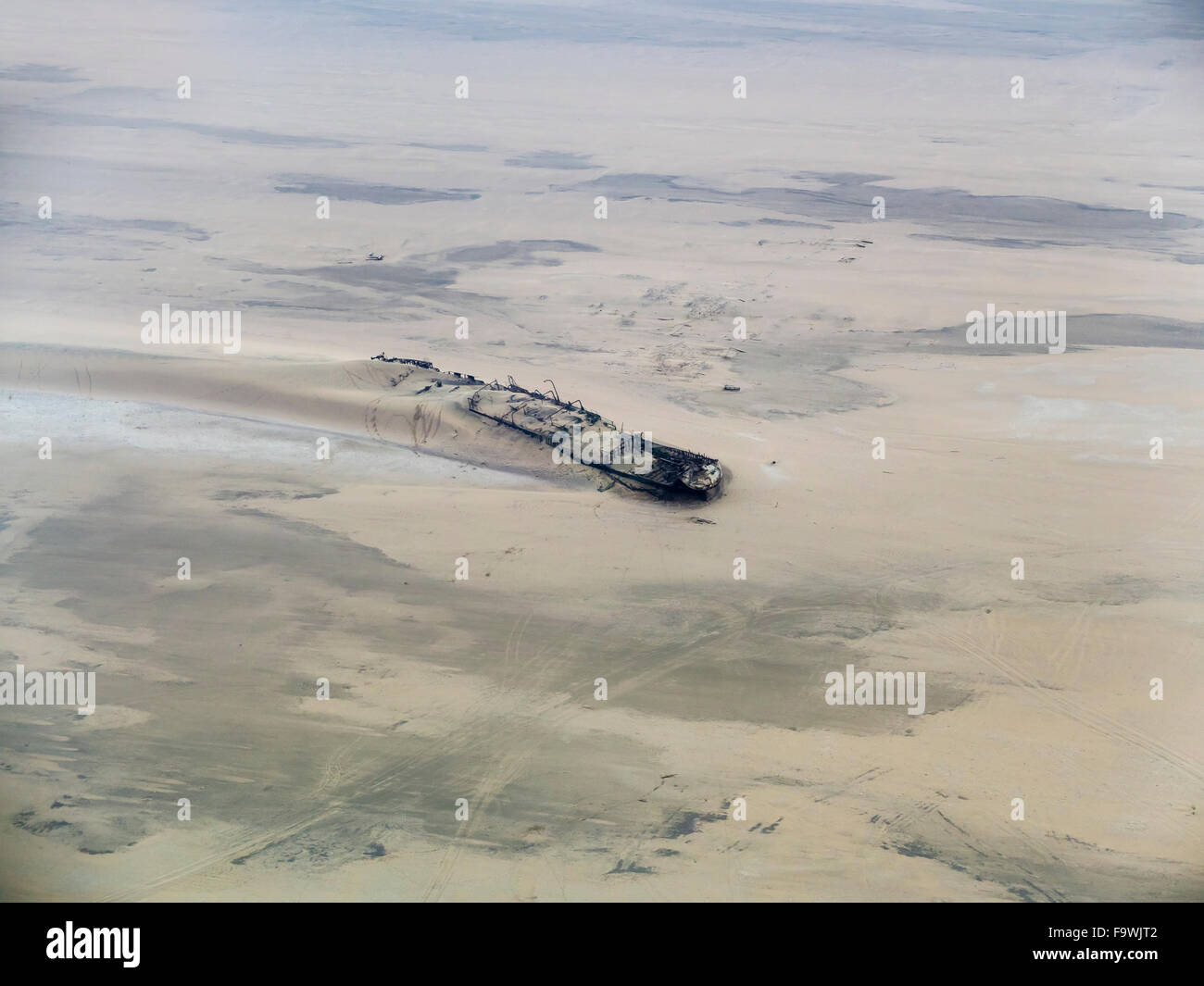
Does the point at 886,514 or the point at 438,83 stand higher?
the point at 438,83

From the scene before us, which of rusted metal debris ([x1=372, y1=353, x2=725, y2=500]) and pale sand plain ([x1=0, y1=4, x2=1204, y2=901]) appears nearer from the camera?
pale sand plain ([x1=0, y1=4, x2=1204, y2=901])

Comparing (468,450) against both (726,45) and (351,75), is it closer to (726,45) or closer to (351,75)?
(351,75)

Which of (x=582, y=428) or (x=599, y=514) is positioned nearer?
(x=599, y=514)

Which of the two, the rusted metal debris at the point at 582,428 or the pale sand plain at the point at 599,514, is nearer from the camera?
the pale sand plain at the point at 599,514

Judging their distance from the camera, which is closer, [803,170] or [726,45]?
[803,170]

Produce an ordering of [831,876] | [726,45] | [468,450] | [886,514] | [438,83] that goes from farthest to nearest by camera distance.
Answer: [726,45], [438,83], [468,450], [886,514], [831,876]

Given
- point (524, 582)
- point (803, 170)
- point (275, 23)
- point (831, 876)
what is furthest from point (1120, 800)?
point (275, 23)

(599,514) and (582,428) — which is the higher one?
(582,428)

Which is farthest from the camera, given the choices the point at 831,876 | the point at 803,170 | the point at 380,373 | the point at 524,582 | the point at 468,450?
the point at 803,170
